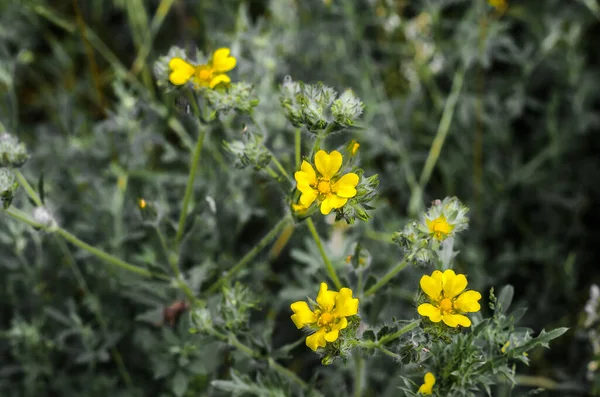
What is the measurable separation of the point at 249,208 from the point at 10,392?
1501mm

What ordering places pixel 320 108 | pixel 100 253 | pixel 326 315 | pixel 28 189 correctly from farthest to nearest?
pixel 100 253, pixel 28 189, pixel 320 108, pixel 326 315

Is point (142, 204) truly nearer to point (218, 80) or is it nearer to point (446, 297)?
point (218, 80)

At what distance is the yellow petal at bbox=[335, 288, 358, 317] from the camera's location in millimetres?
1959

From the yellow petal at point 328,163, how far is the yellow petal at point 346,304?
14.7 inches

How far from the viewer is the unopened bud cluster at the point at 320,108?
2162 millimetres

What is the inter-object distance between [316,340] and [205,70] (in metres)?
1.03

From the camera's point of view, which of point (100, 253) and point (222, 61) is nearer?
point (222, 61)

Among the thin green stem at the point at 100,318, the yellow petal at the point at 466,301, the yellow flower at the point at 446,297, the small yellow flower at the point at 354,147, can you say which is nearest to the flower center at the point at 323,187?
the small yellow flower at the point at 354,147

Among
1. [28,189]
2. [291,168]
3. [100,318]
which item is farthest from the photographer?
[291,168]

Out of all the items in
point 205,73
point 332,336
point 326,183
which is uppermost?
point 205,73

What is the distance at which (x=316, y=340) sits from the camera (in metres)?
1.98

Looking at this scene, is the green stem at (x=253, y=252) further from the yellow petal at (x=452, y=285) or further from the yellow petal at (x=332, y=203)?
the yellow petal at (x=452, y=285)

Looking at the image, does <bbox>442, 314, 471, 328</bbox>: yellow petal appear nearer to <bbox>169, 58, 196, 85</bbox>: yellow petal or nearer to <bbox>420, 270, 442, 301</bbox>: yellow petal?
<bbox>420, 270, 442, 301</bbox>: yellow petal

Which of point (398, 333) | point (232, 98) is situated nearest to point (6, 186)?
point (232, 98)
